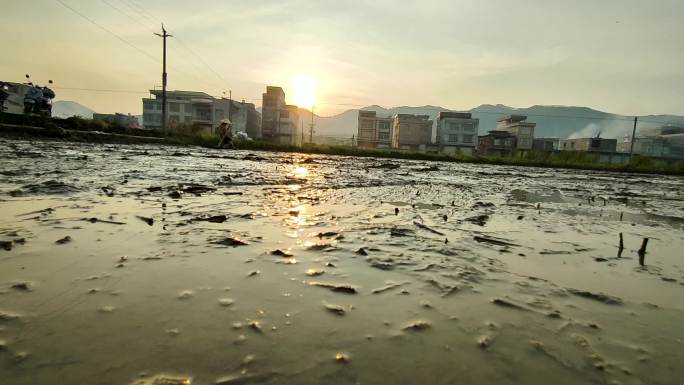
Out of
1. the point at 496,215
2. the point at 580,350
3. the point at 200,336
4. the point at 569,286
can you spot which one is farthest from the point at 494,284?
the point at 496,215

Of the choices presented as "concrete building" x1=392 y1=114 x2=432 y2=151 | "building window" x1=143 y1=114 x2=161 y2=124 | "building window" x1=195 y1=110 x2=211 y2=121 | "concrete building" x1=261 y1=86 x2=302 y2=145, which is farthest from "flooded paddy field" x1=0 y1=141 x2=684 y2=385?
"building window" x1=143 y1=114 x2=161 y2=124

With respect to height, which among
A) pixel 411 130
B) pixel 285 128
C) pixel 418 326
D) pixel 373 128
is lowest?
pixel 418 326

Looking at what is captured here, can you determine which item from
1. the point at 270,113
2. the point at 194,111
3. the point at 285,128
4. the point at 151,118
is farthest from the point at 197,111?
the point at 285,128

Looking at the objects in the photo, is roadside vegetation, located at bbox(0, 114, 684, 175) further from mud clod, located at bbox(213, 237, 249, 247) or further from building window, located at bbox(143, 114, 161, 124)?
building window, located at bbox(143, 114, 161, 124)

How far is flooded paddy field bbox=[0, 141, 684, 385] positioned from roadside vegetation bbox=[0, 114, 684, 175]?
1644 cm

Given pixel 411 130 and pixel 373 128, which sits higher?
pixel 373 128

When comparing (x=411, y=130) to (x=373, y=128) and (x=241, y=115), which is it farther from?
(x=241, y=115)

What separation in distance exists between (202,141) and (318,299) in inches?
1132

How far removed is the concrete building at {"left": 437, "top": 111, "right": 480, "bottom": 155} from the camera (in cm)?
8000

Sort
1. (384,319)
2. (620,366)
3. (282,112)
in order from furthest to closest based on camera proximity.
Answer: (282,112) < (384,319) < (620,366)

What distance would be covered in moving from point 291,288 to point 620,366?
5.12 ft

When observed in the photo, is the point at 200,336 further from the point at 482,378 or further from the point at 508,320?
the point at 508,320

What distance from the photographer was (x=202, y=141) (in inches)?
1118

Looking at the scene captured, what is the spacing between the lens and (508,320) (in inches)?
75.3
